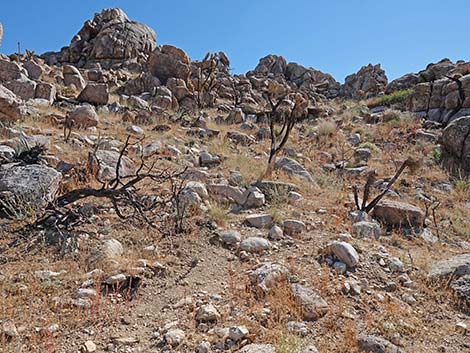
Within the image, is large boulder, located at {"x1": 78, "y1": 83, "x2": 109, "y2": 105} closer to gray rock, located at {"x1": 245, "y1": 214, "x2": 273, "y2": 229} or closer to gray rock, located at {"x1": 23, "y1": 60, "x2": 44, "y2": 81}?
gray rock, located at {"x1": 23, "y1": 60, "x2": 44, "y2": 81}

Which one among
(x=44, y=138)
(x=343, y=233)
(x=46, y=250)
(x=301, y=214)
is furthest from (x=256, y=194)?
(x=44, y=138)

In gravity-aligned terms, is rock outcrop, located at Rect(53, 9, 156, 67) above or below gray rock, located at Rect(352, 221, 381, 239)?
above

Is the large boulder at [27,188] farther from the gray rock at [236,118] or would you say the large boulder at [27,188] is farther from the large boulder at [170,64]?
the large boulder at [170,64]

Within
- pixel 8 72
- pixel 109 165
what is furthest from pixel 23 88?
pixel 109 165

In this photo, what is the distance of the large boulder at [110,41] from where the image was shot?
73.1 ft

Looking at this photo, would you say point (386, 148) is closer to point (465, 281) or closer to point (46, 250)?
point (465, 281)

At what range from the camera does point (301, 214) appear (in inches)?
168

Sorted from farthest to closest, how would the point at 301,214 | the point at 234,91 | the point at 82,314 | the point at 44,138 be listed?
the point at 234,91 → the point at 44,138 → the point at 301,214 → the point at 82,314

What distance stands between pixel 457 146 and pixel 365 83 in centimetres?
1626

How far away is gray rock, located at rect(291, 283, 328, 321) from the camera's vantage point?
2410 millimetres

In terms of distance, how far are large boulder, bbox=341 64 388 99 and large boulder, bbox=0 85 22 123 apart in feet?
59.8

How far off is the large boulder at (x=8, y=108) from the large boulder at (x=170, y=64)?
963 centimetres

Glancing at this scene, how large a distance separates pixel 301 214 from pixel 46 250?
2.83m

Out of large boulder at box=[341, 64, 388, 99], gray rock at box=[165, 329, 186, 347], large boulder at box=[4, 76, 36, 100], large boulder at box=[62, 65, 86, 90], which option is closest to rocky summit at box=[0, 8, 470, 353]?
gray rock at box=[165, 329, 186, 347]
